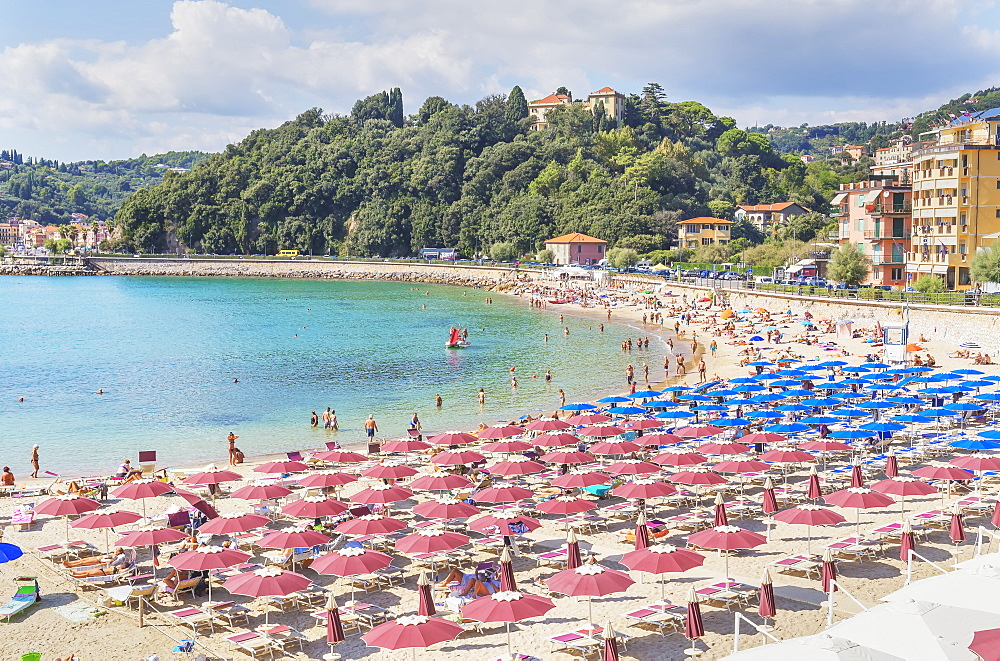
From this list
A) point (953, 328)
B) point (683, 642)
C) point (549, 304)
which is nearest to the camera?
point (683, 642)

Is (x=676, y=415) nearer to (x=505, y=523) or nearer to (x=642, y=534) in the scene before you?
(x=505, y=523)

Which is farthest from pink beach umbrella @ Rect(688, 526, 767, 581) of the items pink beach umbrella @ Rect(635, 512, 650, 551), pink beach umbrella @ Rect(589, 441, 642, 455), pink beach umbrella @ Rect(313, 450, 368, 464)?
pink beach umbrella @ Rect(313, 450, 368, 464)

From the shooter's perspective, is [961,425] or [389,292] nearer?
[961,425]

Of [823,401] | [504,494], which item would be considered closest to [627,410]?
[823,401]

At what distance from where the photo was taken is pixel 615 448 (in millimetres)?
21844

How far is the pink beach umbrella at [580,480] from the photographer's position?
18.4 meters

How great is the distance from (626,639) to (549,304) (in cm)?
7524

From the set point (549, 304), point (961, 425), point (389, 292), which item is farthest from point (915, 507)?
point (389, 292)

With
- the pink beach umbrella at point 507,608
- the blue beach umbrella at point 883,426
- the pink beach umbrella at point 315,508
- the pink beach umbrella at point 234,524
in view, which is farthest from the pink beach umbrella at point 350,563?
the blue beach umbrella at point 883,426

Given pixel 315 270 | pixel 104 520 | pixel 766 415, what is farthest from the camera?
pixel 315 270

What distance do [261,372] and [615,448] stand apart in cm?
3184

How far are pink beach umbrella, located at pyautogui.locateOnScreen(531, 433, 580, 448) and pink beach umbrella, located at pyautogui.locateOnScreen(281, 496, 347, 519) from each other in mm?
6444

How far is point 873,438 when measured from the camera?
2459 cm

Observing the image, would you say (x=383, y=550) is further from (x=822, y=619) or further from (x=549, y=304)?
(x=549, y=304)
